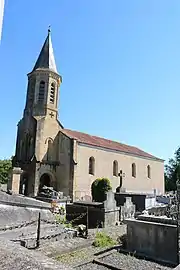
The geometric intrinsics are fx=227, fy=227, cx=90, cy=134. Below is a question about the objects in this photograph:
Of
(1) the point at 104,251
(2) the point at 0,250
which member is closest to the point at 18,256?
(2) the point at 0,250

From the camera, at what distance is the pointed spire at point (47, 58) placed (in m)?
31.4

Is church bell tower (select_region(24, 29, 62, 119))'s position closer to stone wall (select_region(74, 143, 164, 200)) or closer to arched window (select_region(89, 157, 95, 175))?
stone wall (select_region(74, 143, 164, 200))

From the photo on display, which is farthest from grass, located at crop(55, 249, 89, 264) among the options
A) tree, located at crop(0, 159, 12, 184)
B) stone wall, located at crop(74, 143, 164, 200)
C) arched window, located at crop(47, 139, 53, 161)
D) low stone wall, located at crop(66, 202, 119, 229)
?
tree, located at crop(0, 159, 12, 184)

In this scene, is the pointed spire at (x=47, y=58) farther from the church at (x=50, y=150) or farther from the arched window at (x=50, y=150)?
the arched window at (x=50, y=150)

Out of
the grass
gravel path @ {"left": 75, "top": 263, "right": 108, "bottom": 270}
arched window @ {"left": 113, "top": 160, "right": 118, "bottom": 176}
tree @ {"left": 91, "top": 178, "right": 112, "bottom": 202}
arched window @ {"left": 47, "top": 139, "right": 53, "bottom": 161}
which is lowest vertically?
gravel path @ {"left": 75, "top": 263, "right": 108, "bottom": 270}

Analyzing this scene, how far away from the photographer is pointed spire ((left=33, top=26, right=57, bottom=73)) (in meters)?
31.4

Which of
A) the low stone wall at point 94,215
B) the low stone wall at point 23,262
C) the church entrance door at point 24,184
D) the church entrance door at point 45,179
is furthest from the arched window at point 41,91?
the low stone wall at point 23,262

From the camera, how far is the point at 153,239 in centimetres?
652

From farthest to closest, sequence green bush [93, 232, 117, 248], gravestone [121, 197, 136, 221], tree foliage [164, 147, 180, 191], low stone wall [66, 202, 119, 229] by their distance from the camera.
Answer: tree foliage [164, 147, 180, 191]
gravestone [121, 197, 136, 221]
low stone wall [66, 202, 119, 229]
green bush [93, 232, 117, 248]

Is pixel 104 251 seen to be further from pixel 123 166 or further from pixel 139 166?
pixel 139 166

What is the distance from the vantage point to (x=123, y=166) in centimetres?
3419

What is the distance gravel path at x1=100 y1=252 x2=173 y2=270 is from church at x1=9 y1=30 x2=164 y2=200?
20.2 m

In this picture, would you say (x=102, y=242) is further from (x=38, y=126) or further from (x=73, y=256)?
(x=38, y=126)

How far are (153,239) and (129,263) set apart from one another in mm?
1164
